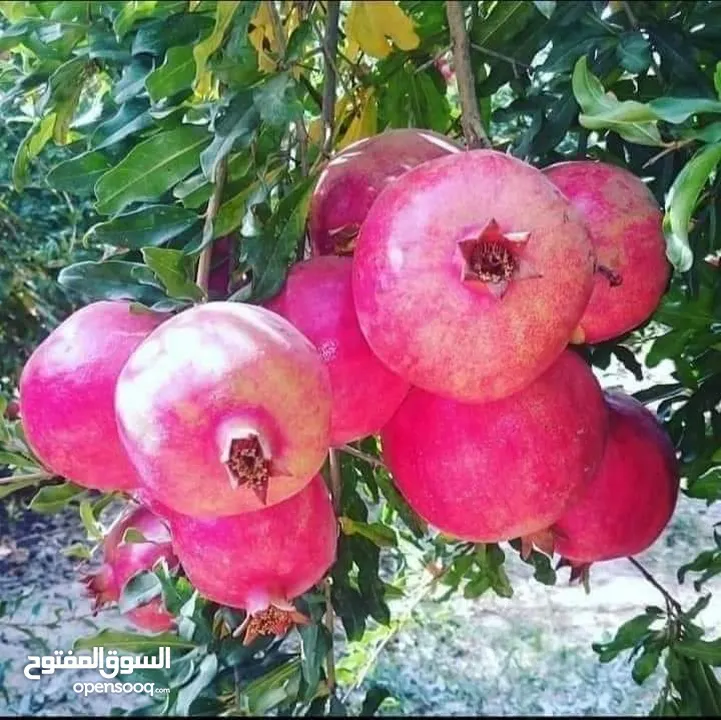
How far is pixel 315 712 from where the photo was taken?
96 centimetres

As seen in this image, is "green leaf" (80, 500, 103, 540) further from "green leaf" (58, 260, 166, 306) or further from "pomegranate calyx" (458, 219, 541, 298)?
"pomegranate calyx" (458, 219, 541, 298)

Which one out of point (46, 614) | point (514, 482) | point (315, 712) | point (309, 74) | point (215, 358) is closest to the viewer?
point (215, 358)

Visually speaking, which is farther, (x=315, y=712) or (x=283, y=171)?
(x=315, y=712)

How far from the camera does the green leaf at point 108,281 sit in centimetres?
63

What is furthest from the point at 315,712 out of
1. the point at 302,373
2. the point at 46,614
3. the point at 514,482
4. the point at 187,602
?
the point at 46,614

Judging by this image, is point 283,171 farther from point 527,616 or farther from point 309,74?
point 527,616

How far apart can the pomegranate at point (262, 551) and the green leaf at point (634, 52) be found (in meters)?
0.34

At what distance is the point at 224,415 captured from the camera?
1.56 ft

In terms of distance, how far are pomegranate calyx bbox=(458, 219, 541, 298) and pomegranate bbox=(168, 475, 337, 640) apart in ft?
0.51

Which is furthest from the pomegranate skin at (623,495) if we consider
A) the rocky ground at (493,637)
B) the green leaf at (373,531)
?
the rocky ground at (493,637)

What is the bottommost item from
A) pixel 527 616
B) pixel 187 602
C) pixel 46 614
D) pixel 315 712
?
pixel 527 616

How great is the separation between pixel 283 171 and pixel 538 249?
0.72 feet

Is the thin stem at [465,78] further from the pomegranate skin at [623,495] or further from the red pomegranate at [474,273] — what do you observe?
the pomegranate skin at [623,495]

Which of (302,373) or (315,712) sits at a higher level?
(302,373)
